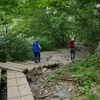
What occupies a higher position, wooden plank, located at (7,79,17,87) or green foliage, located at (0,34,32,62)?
green foliage, located at (0,34,32,62)

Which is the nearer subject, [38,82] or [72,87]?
[72,87]

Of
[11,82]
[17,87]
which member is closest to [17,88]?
[17,87]

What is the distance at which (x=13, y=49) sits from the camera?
10008mm

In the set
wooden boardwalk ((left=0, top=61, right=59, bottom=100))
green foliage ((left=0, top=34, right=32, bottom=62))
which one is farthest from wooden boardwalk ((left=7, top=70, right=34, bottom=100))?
green foliage ((left=0, top=34, right=32, bottom=62))

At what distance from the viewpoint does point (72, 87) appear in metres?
5.37

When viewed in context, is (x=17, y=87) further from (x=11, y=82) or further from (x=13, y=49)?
(x=13, y=49)

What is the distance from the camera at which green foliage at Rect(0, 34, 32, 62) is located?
9769 mm

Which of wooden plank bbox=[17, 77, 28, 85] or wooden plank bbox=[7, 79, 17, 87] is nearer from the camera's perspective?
wooden plank bbox=[7, 79, 17, 87]

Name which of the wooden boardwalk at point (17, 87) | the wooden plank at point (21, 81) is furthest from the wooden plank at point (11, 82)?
the wooden plank at point (21, 81)

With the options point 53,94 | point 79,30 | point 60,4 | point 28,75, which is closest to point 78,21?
point 79,30

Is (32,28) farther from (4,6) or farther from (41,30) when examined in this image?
(4,6)

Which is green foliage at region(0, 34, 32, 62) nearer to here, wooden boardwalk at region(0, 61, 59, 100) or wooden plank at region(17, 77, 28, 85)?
wooden boardwalk at region(0, 61, 59, 100)

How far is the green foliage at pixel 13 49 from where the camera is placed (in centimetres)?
977

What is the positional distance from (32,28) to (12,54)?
9.19m
